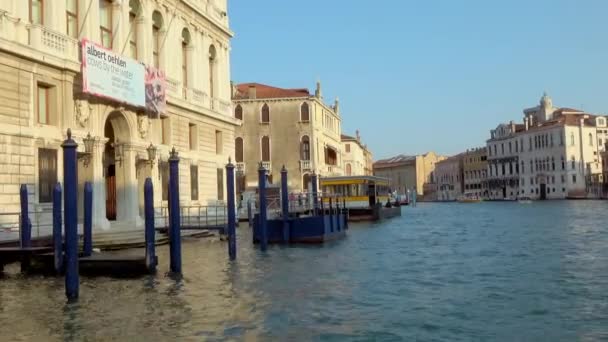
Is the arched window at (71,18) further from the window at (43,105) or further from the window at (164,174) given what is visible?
the window at (164,174)

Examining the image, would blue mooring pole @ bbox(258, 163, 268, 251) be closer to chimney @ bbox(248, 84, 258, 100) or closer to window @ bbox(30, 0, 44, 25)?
window @ bbox(30, 0, 44, 25)

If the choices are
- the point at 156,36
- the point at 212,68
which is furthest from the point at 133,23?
the point at 212,68

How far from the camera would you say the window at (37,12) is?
1618 centimetres

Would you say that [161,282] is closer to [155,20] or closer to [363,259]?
[363,259]

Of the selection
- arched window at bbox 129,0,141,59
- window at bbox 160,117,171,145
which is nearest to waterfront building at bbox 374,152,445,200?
window at bbox 160,117,171,145

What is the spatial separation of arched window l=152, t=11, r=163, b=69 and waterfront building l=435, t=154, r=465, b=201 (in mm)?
92002

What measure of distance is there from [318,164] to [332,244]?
96.0 ft

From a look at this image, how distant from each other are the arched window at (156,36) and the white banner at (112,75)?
2299mm

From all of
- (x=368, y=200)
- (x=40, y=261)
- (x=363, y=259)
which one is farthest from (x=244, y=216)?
(x=40, y=261)

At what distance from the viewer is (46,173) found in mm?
16141

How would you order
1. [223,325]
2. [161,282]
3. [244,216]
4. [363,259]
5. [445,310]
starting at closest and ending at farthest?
[223,325], [445,310], [161,282], [363,259], [244,216]

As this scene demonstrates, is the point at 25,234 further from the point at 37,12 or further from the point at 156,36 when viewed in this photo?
the point at 156,36

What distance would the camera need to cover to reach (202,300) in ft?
32.4

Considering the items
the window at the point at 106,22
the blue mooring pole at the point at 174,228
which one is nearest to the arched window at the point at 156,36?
the window at the point at 106,22
